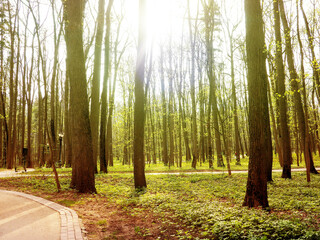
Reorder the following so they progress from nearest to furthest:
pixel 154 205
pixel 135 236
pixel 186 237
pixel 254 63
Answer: pixel 186 237 < pixel 135 236 < pixel 254 63 < pixel 154 205

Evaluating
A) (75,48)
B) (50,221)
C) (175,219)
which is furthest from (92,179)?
(75,48)

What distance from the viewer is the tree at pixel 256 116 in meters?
6.25

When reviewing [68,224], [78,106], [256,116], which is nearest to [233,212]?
[256,116]

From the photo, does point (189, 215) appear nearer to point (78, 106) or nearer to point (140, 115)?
point (140, 115)

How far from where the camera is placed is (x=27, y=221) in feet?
18.2

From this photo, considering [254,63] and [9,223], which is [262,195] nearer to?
[254,63]

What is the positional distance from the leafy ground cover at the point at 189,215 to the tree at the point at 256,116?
20.8 inches

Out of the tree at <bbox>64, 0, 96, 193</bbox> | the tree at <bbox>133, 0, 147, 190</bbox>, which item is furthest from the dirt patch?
the tree at <bbox>133, 0, 147, 190</bbox>

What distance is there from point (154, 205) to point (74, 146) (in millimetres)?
4001

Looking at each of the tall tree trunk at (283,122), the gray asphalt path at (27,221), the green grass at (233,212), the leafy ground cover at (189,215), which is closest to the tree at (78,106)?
the leafy ground cover at (189,215)

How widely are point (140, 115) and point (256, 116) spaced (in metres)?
5.08

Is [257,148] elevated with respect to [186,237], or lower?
elevated

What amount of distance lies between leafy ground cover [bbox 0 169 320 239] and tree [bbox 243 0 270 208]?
0.53m

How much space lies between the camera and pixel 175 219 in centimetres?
599
